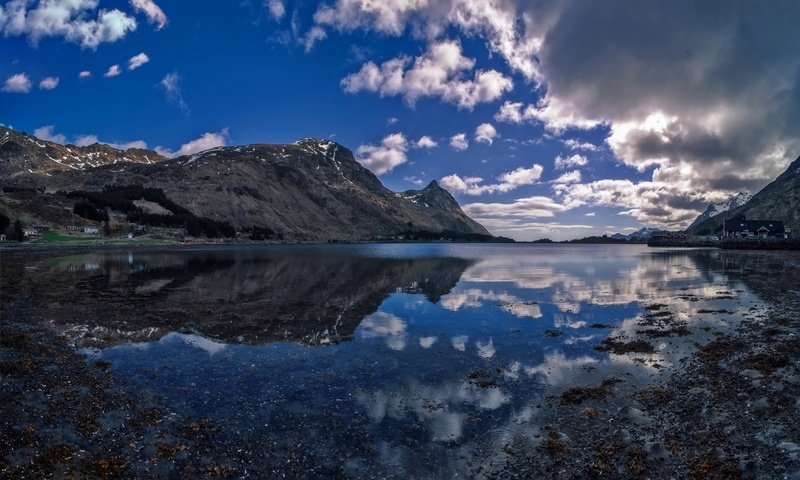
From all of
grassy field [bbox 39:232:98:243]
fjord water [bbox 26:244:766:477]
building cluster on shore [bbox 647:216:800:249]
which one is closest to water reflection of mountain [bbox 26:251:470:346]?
fjord water [bbox 26:244:766:477]

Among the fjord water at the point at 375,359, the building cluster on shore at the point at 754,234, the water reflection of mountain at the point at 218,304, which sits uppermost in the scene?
the building cluster on shore at the point at 754,234

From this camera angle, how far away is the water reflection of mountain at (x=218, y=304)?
96.1ft

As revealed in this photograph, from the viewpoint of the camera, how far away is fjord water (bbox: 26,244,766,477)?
13.7 metres

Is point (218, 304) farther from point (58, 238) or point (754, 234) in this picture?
point (754, 234)

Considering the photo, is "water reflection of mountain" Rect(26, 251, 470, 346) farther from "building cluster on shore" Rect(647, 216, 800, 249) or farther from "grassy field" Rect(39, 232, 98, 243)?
"building cluster on shore" Rect(647, 216, 800, 249)

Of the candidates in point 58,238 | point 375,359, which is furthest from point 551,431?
point 58,238

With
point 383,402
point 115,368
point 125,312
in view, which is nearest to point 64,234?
point 125,312

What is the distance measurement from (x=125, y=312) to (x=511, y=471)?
36138 mm

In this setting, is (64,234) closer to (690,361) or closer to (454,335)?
(454,335)

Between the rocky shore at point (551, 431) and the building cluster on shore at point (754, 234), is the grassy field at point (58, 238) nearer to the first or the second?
the rocky shore at point (551, 431)

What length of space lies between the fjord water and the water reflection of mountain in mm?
266

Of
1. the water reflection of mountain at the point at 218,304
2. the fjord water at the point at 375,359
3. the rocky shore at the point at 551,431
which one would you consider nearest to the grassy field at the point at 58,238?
the water reflection of mountain at the point at 218,304

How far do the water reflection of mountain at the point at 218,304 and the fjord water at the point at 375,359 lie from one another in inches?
10.5

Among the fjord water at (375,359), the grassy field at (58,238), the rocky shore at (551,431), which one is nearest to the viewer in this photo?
the rocky shore at (551,431)
